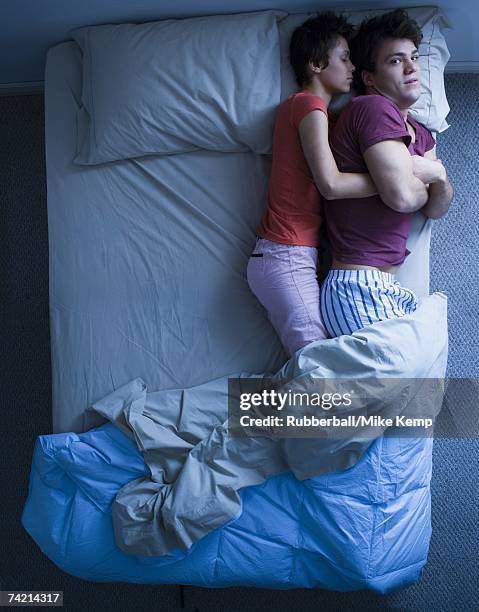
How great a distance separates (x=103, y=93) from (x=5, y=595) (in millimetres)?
1511

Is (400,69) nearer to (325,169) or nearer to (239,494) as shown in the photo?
(325,169)

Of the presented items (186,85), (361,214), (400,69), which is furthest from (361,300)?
(186,85)

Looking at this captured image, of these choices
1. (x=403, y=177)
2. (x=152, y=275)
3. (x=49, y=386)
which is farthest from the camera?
(x=49, y=386)

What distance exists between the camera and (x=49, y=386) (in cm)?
201

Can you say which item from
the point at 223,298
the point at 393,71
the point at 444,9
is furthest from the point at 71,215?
the point at 444,9

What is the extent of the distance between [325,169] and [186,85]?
0.43m

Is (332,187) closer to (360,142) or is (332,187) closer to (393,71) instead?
(360,142)

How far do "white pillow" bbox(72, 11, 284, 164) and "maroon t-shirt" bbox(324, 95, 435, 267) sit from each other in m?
0.20

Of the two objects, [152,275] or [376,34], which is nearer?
[376,34]

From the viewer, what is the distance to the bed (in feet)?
4.67

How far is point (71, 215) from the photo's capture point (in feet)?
5.48

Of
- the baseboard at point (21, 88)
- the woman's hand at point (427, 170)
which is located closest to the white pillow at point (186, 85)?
the woman's hand at point (427, 170)

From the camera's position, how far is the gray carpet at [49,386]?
5.84 ft

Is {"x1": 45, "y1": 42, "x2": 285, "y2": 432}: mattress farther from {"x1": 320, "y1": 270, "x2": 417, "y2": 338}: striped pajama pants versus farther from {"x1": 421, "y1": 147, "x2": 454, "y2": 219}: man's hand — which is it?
{"x1": 421, "y1": 147, "x2": 454, "y2": 219}: man's hand
